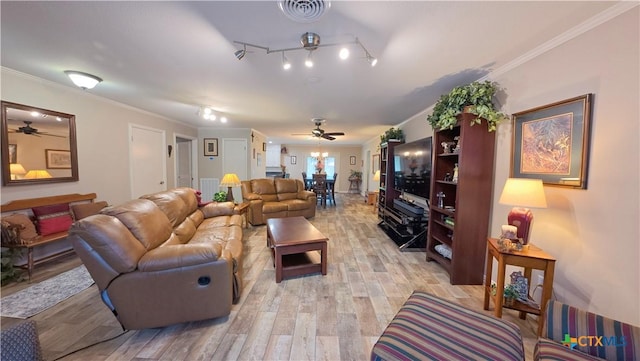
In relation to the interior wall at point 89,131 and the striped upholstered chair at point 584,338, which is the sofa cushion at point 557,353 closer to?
the striped upholstered chair at point 584,338

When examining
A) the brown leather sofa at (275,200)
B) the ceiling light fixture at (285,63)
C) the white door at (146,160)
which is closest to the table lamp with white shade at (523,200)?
the ceiling light fixture at (285,63)

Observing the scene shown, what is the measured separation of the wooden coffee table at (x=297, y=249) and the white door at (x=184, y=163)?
419cm

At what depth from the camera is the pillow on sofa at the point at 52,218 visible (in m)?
2.64

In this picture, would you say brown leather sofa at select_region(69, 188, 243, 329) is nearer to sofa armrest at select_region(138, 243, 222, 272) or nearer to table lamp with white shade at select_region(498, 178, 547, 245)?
sofa armrest at select_region(138, 243, 222, 272)

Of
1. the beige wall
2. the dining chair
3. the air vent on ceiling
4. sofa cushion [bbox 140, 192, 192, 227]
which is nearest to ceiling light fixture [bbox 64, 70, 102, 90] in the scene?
sofa cushion [bbox 140, 192, 192, 227]

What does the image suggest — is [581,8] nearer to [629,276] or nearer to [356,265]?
[629,276]

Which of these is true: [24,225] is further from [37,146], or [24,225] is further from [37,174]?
[37,146]

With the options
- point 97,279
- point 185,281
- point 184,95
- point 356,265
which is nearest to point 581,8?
point 356,265

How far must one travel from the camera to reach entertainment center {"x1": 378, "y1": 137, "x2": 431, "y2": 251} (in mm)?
3395

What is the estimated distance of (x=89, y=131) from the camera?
326cm

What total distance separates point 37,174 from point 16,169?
18cm

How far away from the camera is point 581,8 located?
1.40 m

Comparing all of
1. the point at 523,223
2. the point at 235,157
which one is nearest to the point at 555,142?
the point at 523,223

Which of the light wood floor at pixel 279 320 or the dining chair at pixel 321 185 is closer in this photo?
the light wood floor at pixel 279 320
